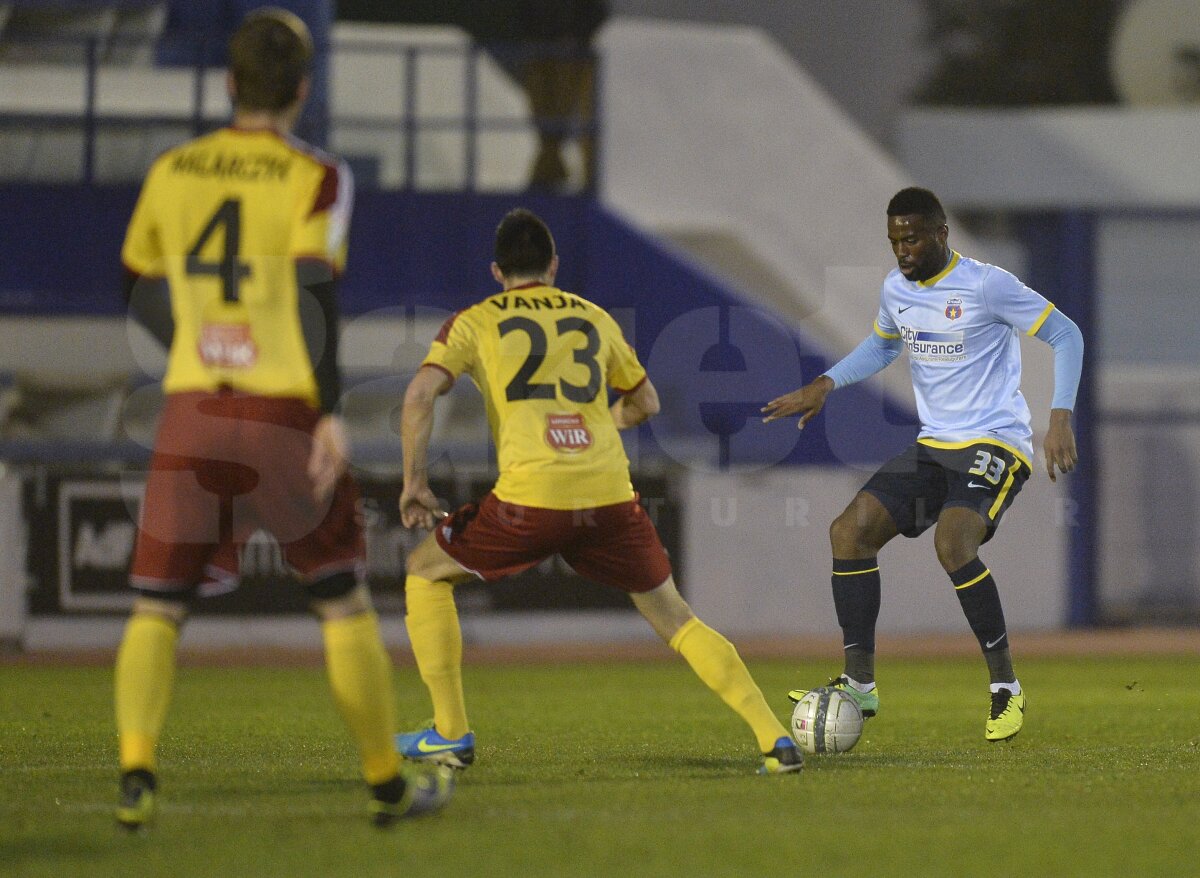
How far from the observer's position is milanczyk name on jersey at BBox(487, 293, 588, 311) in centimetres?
627

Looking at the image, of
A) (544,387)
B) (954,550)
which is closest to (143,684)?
(544,387)

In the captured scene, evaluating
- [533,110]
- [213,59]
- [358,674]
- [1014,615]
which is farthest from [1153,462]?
[358,674]

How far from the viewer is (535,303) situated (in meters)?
6.29

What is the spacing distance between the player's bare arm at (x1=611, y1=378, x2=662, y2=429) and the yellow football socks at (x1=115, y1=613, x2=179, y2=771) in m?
2.10

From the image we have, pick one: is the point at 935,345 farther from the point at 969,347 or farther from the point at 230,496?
the point at 230,496

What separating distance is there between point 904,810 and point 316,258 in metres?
2.37

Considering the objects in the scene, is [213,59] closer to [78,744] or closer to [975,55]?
[78,744]

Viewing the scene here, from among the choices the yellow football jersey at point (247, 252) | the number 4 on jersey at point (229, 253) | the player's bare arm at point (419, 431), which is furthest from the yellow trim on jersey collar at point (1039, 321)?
the number 4 on jersey at point (229, 253)

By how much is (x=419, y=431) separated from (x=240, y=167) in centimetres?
155

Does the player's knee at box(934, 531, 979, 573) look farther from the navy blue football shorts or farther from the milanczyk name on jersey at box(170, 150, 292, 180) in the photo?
the milanczyk name on jersey at box(170, 150, 292, 180)

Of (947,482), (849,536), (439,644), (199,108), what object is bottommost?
(439,644)

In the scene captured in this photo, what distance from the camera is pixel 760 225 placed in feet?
71.8

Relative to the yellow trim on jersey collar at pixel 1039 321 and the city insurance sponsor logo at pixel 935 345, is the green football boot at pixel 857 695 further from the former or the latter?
the yellow trim on jersey collar at pixel 1039 321

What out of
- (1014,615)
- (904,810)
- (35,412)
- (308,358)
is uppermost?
(308,358)
